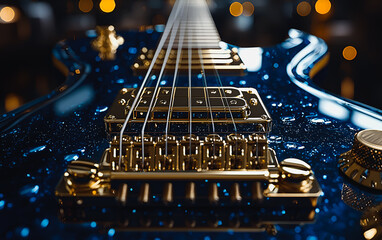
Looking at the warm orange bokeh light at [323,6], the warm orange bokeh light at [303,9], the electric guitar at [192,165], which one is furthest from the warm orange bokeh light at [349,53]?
the electric guitar at [192,165]

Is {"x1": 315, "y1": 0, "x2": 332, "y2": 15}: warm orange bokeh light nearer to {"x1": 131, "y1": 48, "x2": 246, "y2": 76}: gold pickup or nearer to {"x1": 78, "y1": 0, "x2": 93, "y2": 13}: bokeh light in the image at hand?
{"x1": 78, "y1": 0, "x2": 93, "y2": 13}: bokeh light

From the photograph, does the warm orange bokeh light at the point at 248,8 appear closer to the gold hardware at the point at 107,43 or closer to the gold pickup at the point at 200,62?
the gold hardware at the point at 107,43

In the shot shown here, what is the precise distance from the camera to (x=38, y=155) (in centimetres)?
56

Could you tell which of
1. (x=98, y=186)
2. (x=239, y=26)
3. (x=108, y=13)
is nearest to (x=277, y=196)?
(x=98, y=186)

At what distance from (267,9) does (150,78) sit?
8.98 feet

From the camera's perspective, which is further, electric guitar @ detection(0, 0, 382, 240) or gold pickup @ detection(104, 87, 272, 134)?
gold pickup @ detection(104, 87, 272, 134)

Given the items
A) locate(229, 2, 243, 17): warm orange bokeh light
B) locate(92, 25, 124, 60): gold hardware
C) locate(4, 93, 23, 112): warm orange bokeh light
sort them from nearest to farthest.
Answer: locate(92, 25, 124, 60): gold hardware, locate(4, 93, 23, 112): warm orange bokeh light, locate(229, 2, 243, 17): warm orange bokeh light

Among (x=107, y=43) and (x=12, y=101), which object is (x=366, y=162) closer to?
(x=107, y=43)

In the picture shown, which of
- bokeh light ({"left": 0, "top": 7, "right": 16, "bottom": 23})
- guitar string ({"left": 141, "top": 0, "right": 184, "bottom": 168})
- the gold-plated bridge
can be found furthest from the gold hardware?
bokeh light ({"left": 0, "top": 7, "right": 16, "bottom": 23})

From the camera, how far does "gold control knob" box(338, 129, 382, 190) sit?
0.48m

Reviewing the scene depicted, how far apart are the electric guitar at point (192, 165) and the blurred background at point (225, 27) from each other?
147 cm

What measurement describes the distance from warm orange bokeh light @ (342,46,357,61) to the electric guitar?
1998mm

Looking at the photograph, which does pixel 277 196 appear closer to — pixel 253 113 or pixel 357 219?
pixel 357 219

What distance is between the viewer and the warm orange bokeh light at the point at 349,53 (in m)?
2.62
